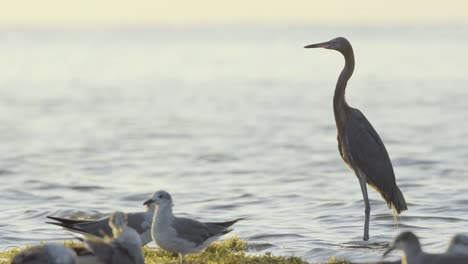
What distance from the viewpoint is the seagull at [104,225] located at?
1252cm

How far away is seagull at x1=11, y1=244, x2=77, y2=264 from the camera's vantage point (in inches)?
426

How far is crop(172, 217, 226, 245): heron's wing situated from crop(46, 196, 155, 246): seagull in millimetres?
507

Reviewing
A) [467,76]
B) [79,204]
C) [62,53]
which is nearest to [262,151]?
[79,204]

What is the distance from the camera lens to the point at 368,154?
→ 1549 centimetres

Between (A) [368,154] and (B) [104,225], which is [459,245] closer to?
(B) [104,225]

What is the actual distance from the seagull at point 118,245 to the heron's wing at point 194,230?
3.01 ft

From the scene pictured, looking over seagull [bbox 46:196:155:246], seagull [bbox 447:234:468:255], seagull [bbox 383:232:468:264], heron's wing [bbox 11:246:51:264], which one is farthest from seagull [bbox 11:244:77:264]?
seagull [bbox 447:234:468:255]

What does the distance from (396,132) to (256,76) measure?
Answer: 25.4 metres

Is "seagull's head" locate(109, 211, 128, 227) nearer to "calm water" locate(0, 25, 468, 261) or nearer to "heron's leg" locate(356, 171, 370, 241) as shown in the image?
"calm water" locate(0, 25, 468, 261)

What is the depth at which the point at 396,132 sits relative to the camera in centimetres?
3075

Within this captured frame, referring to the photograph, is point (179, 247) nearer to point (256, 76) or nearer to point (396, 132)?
point (396, 132)

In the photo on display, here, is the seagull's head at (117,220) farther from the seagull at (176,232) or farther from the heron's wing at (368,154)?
the heron's wing at (368,154)

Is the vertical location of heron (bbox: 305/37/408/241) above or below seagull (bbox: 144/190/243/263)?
above

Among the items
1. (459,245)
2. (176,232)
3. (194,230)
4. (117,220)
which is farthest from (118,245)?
(459,245)
